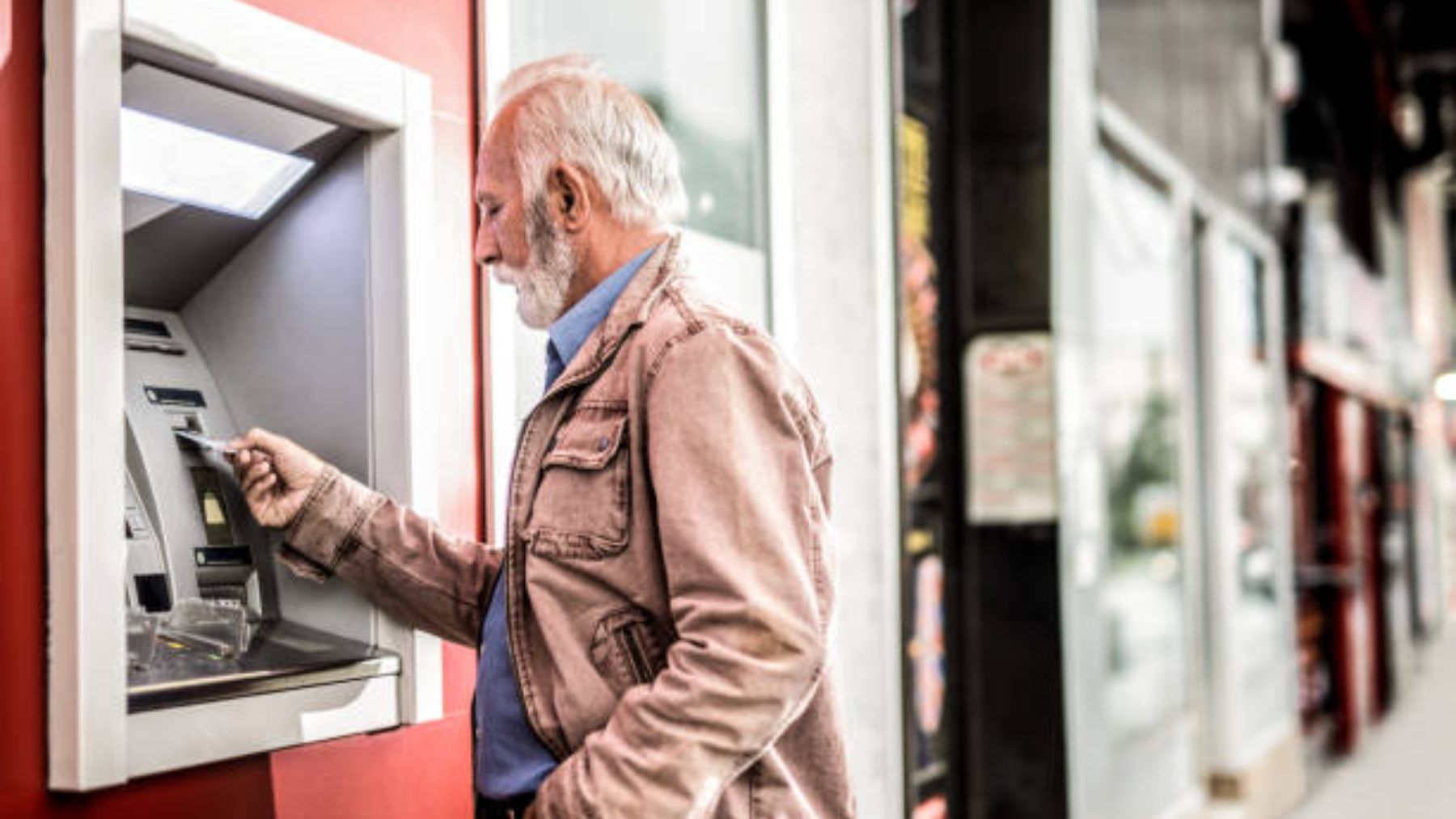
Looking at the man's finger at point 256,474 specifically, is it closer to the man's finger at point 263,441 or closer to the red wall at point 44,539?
the man's finger at point 263,441

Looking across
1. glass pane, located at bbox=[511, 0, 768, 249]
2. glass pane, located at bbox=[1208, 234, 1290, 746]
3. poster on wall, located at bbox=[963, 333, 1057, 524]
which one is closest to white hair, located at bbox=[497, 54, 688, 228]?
glass pane, located at bbox=[511, 0, 768, 249]

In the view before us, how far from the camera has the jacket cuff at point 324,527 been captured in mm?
1859

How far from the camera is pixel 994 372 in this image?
4.67 metres

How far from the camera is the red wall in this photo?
1.53 m

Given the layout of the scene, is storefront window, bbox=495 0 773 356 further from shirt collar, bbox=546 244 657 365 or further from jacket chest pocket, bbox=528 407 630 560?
A: jacket chest pocket, bbox=528 407 630 560

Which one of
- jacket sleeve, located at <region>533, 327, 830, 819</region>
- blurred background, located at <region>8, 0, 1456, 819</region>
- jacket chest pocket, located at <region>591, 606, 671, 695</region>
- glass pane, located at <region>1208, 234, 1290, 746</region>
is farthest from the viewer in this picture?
glass pane, located at <region>1208, 234, 1290, 746</region>

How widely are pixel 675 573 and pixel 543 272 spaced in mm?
415

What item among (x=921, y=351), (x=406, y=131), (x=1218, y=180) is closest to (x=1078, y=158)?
(x=921, y=351)

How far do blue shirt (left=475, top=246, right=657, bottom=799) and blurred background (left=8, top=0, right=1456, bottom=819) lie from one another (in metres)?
0.30

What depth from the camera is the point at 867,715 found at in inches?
123

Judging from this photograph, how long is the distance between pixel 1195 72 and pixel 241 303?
569 centimetres

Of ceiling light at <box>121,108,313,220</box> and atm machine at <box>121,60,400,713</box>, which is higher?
ceiling light at <box>121,108,313,220</box>

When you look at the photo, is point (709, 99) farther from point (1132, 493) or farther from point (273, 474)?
point (1132, 493)

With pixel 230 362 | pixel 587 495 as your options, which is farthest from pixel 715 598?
pixel 230 362
